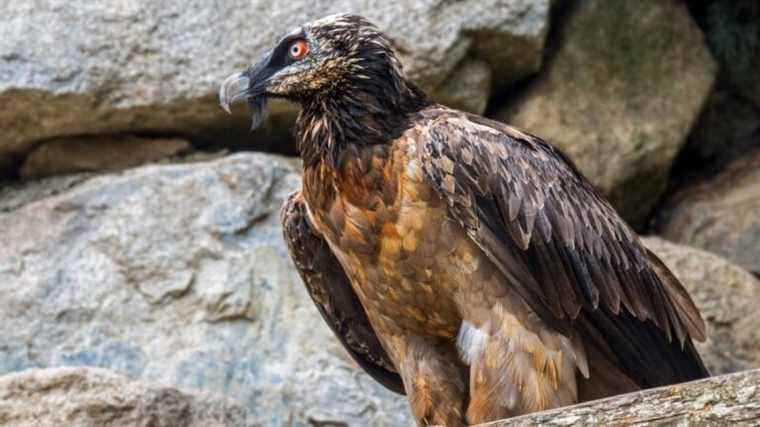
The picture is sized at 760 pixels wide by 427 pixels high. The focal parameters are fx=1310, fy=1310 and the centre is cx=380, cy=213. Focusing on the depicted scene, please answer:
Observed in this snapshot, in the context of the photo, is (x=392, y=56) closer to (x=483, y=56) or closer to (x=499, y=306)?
(x=499, y=306)

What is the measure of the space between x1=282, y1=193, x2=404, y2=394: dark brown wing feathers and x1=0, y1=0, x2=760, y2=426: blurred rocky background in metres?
0.55

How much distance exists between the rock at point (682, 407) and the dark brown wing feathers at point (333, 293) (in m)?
2.28

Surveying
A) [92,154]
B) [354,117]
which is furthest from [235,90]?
[92,154]

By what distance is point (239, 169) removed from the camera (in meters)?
6.94

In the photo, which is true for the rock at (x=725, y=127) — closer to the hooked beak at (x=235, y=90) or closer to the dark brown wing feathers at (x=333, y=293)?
the dark brown wing feathers at (x=333, y=293)

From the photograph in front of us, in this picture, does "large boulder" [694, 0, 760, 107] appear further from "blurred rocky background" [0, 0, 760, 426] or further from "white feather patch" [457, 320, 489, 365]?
"white feather patch" [457, 320, 489, 365]

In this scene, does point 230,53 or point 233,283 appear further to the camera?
point 230,53

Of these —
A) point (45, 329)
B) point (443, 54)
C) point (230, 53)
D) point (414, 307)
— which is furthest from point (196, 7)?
point (414, 307)

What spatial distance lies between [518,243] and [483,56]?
270cm

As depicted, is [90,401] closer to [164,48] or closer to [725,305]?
[164,48]

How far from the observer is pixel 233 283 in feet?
21.8

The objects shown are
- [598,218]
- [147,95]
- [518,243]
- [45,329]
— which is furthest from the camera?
[147,95]

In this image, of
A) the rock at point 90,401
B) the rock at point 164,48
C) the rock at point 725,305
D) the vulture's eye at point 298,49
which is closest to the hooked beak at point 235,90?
the vulture's eye at point 298,49

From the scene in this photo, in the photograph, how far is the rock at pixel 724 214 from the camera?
7.61m
